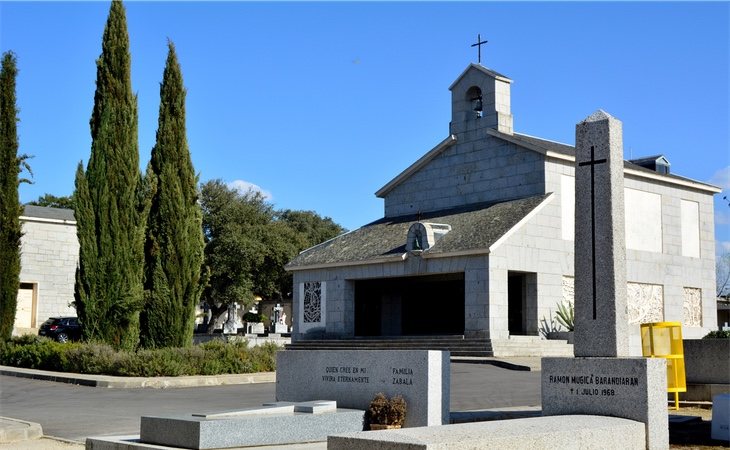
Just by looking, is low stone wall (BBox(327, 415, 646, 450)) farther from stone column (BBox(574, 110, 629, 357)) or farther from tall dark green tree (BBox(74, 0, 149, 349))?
tall dark green tree (BBox(74, 0, 149, 349))

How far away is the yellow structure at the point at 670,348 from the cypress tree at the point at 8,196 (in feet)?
72.6

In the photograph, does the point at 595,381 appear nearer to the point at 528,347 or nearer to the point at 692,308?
the point at 528,347

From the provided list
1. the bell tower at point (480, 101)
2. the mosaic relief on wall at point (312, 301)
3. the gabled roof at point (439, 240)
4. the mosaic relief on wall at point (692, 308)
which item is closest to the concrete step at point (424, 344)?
the mosaic relief on wall at point (312, 301)

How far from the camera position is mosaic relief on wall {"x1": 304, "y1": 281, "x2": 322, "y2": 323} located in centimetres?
3969

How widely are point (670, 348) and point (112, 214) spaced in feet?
51.8

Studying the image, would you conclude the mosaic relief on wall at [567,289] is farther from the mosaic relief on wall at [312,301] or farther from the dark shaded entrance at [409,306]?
the mosaic relief on wall at [312,301]

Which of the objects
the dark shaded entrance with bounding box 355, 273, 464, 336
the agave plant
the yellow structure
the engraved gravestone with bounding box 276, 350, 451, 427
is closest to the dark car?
the dark shaded entrance with bounding box 355, 273, 464, 336

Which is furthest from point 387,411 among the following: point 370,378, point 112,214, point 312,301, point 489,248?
point 312,301

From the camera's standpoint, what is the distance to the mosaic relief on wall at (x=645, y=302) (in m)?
37.3

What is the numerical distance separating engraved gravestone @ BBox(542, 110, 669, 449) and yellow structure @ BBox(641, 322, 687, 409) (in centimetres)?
414

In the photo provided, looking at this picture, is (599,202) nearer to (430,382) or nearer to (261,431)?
(430,382)

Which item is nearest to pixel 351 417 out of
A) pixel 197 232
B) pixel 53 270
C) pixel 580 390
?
pixel 580 390

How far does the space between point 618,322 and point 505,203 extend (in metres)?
26.3

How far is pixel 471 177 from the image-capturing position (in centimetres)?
3919
